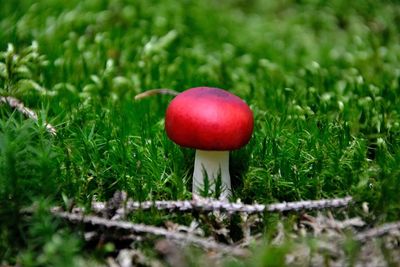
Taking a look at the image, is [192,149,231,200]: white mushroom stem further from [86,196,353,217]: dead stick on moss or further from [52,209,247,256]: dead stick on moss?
[52,209,247,256]: dead stick on moss

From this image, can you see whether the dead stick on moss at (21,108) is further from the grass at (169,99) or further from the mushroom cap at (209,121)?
the mushroom cap at (209,121)

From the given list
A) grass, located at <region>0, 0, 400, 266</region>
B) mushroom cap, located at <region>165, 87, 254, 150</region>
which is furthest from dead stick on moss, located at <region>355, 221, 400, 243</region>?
mushroom cap, located at <region>165, 87, 254, 150</region>

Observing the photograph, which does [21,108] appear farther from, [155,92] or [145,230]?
[145,230]

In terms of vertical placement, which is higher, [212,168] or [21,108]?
[21,108]

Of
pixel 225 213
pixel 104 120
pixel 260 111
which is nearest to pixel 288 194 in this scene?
Answer: pixel 225 213

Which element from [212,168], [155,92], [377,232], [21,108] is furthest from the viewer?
[155,92]

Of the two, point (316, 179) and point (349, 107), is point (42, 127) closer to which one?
point (316, 179)

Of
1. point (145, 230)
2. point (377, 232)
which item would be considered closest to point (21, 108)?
point (145, 230)
